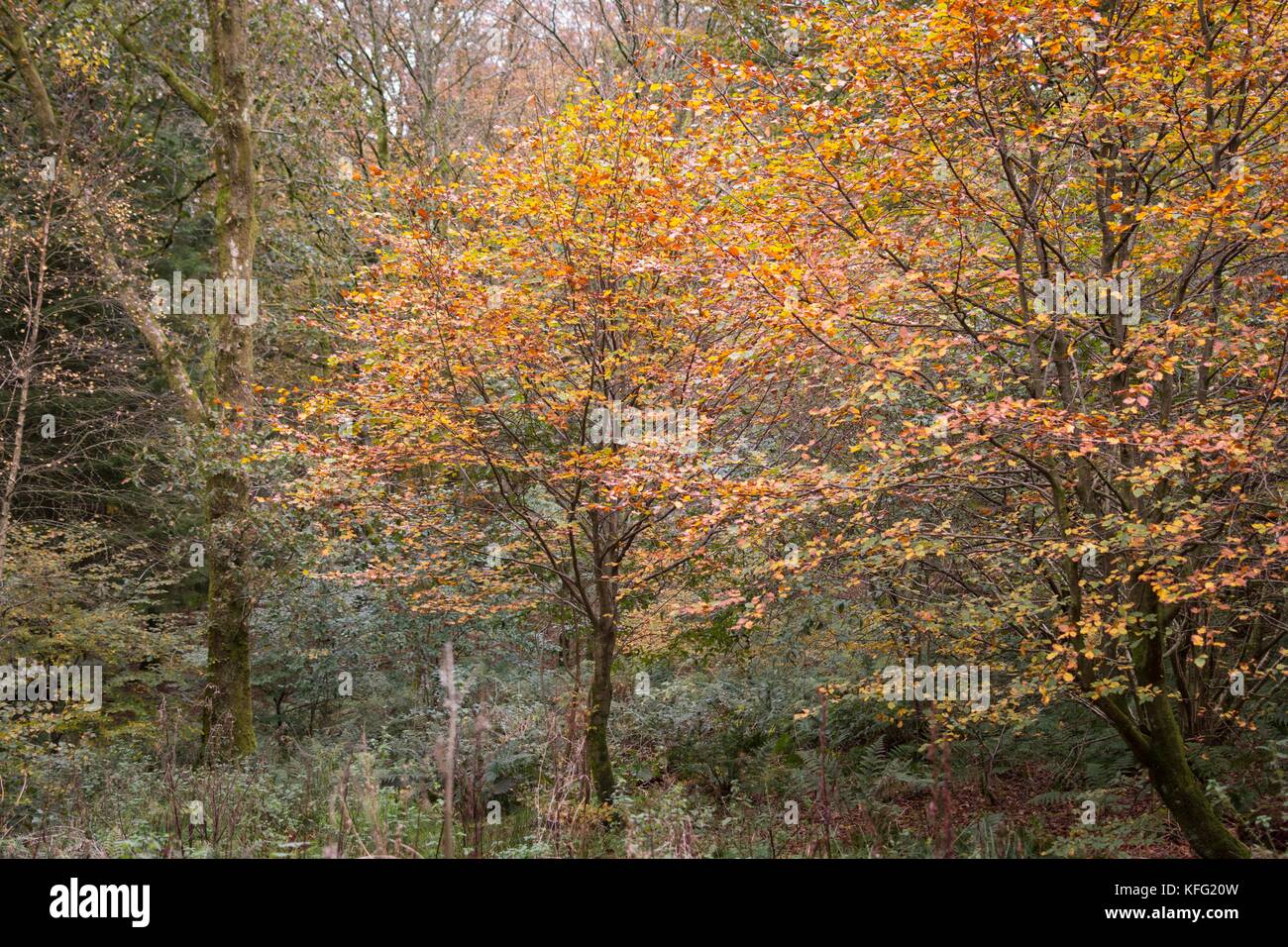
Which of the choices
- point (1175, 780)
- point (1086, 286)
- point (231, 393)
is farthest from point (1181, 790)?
point (231, 393)

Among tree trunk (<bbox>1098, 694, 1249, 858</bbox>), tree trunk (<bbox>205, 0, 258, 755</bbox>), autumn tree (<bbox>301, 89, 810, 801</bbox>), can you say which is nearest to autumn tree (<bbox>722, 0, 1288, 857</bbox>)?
tree trunk (<bbox>1098, 694, 1249, 858</bbox>)

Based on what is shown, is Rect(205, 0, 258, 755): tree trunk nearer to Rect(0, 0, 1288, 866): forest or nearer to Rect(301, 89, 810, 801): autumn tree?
Rect(0, 0, 1288, 866): forest

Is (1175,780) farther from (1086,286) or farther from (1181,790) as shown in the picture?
(1086,286)

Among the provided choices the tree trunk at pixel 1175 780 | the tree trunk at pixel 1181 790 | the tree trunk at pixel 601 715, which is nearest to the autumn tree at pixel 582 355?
the tree trunk at pixel 601 715

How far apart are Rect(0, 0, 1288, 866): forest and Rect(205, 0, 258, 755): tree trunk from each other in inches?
2.4

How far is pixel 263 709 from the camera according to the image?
12992 millimetres

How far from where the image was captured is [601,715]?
8.06 m

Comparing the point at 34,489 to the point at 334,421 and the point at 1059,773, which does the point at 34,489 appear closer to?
the point at 334,421

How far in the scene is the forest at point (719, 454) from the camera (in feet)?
16.7

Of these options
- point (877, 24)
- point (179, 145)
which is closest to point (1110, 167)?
point (877, 24)

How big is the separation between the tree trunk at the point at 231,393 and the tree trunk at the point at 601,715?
4648 mm

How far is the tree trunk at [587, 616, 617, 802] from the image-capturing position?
7.92m

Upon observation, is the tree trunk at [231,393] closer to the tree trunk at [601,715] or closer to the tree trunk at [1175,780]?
the tree trunk at [601,715]

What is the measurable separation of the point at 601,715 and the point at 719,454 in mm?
2980
